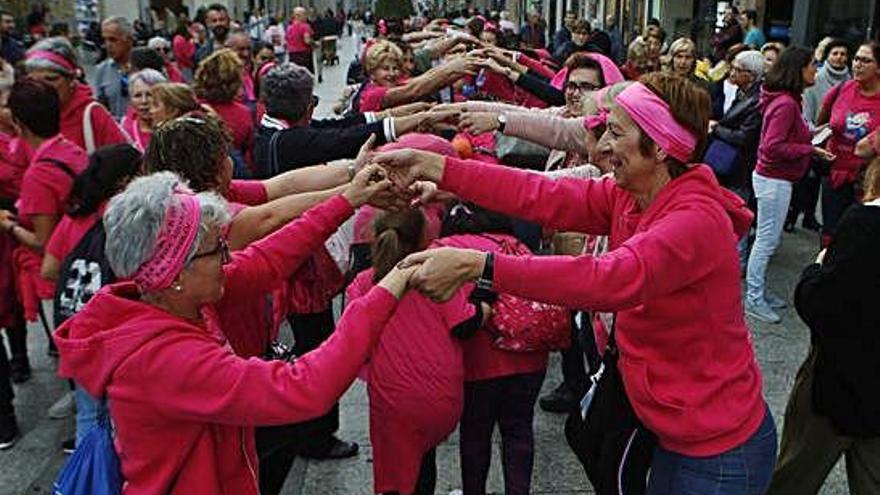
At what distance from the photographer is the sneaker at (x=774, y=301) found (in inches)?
254

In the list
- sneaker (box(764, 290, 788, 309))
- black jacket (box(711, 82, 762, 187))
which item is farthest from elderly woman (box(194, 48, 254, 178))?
sneaker (box(764, 290, 788, 309))

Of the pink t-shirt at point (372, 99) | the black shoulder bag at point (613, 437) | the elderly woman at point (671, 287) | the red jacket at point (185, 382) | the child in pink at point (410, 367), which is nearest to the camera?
the red jacket at point (185, 382)

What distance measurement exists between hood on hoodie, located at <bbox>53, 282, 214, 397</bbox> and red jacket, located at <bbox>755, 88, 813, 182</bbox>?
5062 mm

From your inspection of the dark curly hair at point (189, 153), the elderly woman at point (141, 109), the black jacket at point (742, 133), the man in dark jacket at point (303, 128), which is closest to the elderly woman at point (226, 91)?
→ the elderly woman at point (141, 109)

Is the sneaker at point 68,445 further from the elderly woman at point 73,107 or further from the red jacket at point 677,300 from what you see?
the red jacket at point 677,300

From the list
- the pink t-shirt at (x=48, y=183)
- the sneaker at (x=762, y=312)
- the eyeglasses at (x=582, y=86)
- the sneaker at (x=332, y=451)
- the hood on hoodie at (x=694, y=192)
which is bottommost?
the sneaker at (x=762, y=312)

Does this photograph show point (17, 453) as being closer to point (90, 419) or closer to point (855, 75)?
point (90, 419)

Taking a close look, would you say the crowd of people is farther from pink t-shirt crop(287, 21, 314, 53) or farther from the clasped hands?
pink t-shirt crop(287, 21, 314, 53)

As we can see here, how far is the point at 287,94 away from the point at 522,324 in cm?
171

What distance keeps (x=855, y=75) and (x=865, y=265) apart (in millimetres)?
4347

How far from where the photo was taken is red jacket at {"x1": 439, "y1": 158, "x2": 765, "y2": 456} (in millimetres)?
2100

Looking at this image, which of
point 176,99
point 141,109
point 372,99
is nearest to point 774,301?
point 372,99

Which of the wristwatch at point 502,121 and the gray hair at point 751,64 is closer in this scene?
the wristwatch at point 502,121

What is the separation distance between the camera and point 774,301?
652 cm
